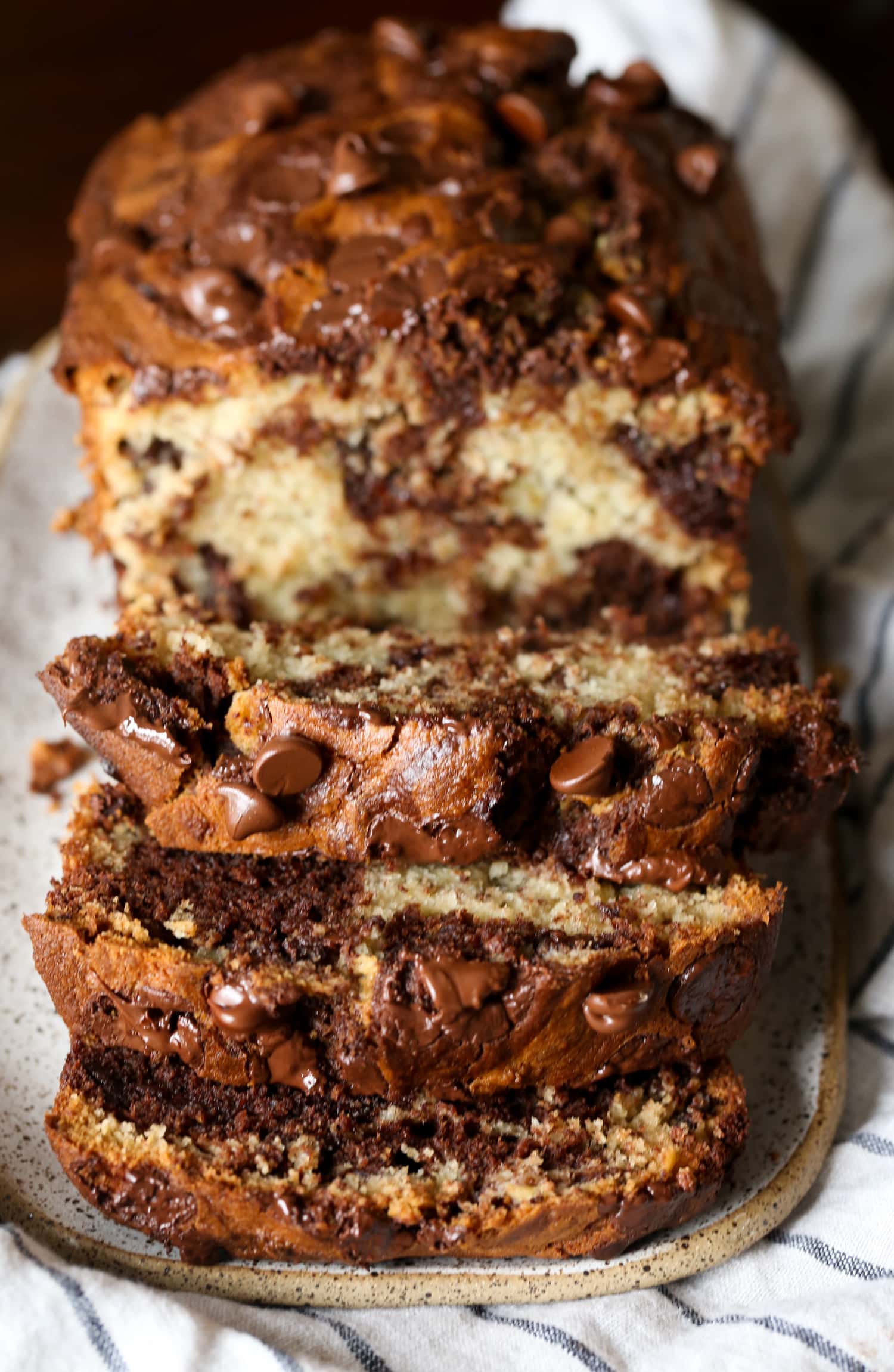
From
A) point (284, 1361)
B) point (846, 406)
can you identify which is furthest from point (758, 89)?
point (284, 1361)

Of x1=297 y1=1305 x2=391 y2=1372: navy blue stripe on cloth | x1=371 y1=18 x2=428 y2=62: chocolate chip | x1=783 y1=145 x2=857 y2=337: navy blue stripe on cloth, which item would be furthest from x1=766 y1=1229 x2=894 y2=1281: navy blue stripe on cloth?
x1=783 y1=145 x2=857 y2=337: navy blue stripe on cloth

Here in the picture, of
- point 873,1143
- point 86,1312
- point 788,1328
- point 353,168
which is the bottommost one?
point 873,1143

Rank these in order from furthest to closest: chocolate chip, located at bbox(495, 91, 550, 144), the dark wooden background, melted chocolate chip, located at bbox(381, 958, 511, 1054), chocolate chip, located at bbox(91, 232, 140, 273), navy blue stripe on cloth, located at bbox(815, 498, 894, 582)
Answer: the dark wooden background, navy blue stripe on cloth, located at bbox(815, 498, 894, 582), chocolate chip, located at bbox(495, 91, 550, 144), chocolate chip, located at bbox(91, 232, 140, 273), melted chocolate chip, located at bbox(381, 958, 511, 1054)

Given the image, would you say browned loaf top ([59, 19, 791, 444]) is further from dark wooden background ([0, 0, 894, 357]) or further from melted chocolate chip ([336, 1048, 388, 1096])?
dark wooden background ([0, 0, 894, 357])

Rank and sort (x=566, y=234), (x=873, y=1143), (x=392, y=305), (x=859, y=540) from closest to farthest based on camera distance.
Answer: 1. (x=873, y=1143)
2. (x=392, y=305)
3. (x=566, y=234)
4. (x=859, y=540)

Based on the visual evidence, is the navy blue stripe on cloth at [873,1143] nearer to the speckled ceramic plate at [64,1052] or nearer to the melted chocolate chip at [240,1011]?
the speckled ceramic plate at [64,1052]

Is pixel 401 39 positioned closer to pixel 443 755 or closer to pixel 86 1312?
pixel 443 755

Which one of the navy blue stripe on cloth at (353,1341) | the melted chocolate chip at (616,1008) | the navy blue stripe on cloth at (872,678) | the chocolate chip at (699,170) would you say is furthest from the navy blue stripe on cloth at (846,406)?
the navy blue stripe on cloth at (353,1341)
